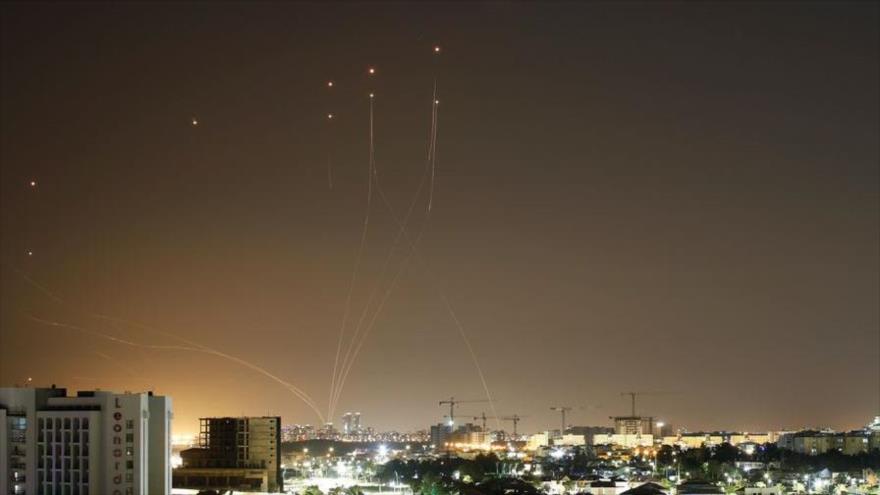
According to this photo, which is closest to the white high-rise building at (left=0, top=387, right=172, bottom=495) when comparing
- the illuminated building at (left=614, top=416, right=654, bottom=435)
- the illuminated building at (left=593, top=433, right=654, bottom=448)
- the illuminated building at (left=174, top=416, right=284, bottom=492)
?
the illuminated building at (left=174, top=416, right=284, bottom=492)

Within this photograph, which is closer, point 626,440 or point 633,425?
point 626,440

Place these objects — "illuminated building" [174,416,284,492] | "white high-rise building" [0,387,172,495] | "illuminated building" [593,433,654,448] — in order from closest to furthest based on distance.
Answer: "white high-rise building" [0,387,172,495] → "illuminated building" [174,416,284,492] → "illuminated building" [593,433,654,448]

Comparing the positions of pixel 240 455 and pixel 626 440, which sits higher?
pixel 240 455

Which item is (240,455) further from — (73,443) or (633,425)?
(633,425)

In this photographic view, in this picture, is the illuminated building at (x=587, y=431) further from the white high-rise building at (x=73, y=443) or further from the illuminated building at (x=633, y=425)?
the white high-rise building at (x=73, y=443)

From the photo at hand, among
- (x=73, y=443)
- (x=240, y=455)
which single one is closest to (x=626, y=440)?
(x=240, y=455)

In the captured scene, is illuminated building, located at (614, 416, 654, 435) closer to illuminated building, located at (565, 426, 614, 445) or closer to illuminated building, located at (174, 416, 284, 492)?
illuminated building, located at (565, 426, 614, 445)

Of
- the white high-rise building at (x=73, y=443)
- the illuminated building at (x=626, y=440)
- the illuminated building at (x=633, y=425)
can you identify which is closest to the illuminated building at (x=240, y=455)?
the white high-rise building at (x=73, y=443)
